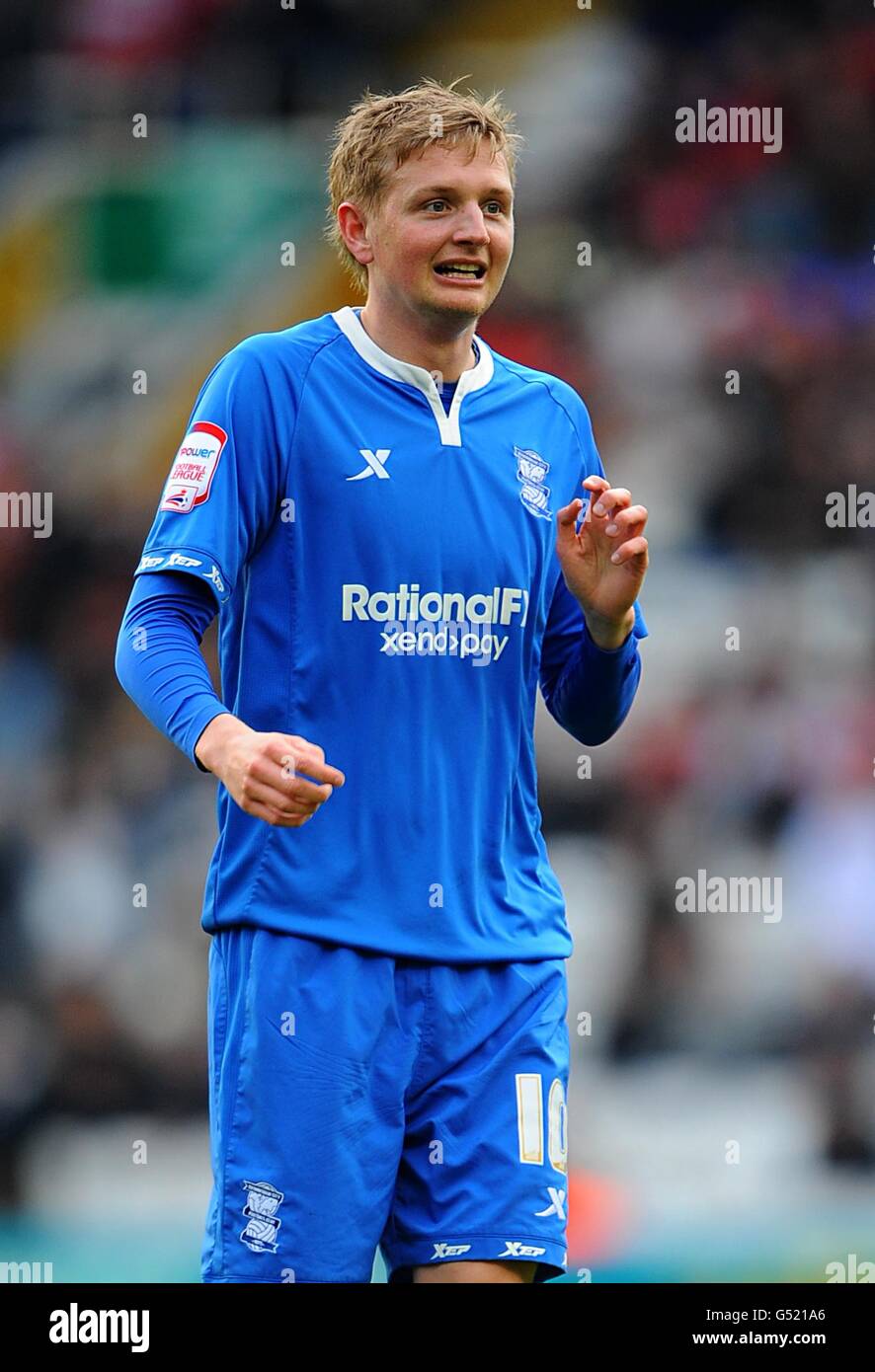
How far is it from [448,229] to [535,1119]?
1368 millimetres

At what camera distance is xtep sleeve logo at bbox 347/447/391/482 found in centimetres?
307

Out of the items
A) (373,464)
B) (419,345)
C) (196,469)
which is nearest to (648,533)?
(419,345)

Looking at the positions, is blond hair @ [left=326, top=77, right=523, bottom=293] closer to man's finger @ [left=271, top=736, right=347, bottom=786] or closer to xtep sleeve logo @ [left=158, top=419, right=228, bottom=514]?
xtep sleeve logo @ [left=158, top=419, right=228, bottom=514]

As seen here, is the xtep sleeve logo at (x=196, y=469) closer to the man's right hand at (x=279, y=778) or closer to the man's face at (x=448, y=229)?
the man's face at (x=448, y=229)

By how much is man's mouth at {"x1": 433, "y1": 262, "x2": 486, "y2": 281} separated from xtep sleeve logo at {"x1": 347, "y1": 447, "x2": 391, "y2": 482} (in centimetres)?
30

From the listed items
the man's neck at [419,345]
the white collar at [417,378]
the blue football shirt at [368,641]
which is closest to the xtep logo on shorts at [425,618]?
the blue football shirt at [368,641]

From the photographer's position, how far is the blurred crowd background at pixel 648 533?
21.7 ft

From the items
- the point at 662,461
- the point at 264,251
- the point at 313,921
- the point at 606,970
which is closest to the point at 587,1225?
the point at 606,970

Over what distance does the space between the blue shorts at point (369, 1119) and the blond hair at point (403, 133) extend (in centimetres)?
122

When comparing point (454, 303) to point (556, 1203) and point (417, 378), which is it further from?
point (556, 1203)

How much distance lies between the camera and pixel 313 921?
116 inches

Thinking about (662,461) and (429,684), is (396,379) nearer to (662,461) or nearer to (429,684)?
(429,684)

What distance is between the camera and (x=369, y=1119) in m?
2.90
